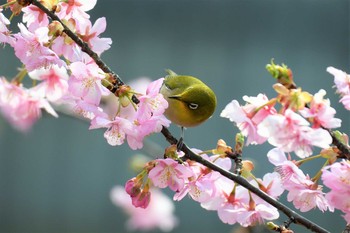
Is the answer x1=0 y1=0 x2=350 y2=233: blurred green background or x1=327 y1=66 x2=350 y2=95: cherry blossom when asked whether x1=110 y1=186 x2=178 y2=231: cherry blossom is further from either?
x1=327 y1=66 x2=350 y2=95: cherry blossom

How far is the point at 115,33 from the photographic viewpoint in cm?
417

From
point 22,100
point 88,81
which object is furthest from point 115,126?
point 22,100

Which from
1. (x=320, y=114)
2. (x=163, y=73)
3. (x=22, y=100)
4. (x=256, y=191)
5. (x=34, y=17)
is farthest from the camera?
(x=163, y=73)

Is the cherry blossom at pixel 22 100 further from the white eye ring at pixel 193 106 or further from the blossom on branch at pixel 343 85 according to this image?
the blossom on branch at pixel 343 85

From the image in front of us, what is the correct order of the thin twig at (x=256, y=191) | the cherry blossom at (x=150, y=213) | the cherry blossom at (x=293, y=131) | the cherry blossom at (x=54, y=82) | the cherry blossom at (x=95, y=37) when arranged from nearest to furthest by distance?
1. the cherry blossom at (x=293, y=131)
2. the thin twig at (x=256, y=191)
3. the cherry blossom at (x=95, y=37)
4. the cherry blossom at (x=54, y=82)
5. the cherry blossom at (x=150, y=213)

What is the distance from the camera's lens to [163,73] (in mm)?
4055

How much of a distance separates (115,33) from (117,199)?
6.41ft

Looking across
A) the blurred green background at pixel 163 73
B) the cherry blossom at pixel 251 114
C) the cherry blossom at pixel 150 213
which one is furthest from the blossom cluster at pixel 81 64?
the blurred green background at pixel 163 73

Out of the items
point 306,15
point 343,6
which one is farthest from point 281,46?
point 343,6

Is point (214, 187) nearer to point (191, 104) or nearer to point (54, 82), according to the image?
point (191, 104)

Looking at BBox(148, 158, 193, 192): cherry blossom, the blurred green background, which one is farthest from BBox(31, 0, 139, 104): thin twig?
the blurred green background

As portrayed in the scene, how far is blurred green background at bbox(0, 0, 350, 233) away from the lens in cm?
398

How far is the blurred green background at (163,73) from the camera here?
3977mm

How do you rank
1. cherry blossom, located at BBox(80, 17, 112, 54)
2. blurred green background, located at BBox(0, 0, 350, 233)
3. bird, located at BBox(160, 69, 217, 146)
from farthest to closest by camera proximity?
1. blurred green background, located at BBox(0, 0, 350, 233)
2. bird, located at BBox(160, 69, 217, 146)
3. cherry blossom, located at BBox(80, 17, 112, 54)
